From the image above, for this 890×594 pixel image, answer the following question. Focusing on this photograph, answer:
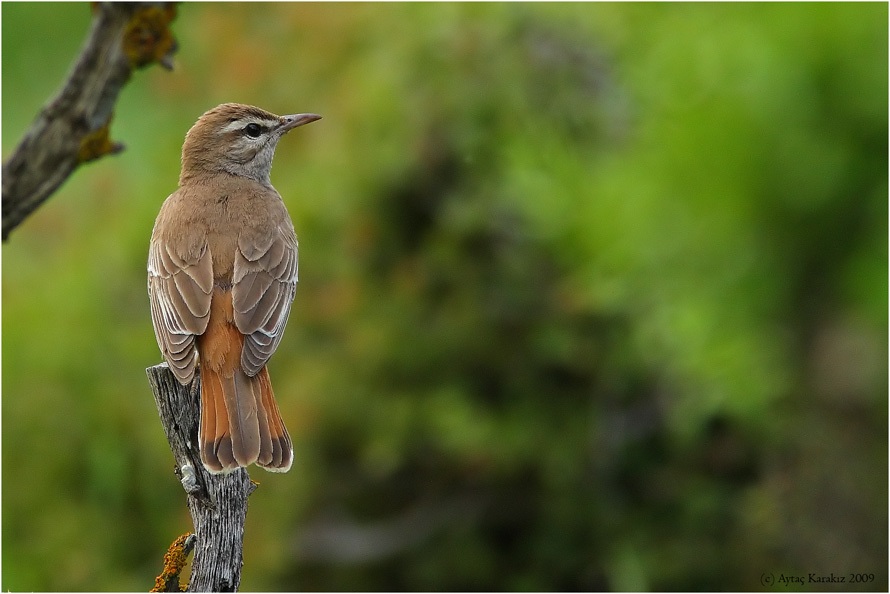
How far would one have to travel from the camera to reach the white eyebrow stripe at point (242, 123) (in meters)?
4.63

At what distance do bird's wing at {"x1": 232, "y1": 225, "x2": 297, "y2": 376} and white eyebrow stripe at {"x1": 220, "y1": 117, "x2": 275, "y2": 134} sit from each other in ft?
1.69

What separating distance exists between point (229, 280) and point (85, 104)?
909 mm

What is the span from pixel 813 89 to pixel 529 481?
3374 mm

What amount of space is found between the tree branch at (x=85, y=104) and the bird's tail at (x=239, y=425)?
80 centimetres

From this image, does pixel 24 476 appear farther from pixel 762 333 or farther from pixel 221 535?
pixel 762 333

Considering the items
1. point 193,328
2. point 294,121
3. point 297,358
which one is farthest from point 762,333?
point 193,328

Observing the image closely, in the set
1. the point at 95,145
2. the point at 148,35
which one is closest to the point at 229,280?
the point at 95,145

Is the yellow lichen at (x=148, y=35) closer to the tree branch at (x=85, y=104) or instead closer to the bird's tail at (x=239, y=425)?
the tree branch at (x=85, y=104)

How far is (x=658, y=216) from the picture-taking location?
6.76 meters

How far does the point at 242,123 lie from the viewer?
15.2 ft

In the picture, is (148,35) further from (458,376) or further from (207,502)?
(458,376)

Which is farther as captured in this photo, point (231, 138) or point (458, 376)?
point (458, 376)

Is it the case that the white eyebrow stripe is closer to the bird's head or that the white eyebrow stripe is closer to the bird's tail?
the bird's head

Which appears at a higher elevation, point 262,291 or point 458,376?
point 262,291
